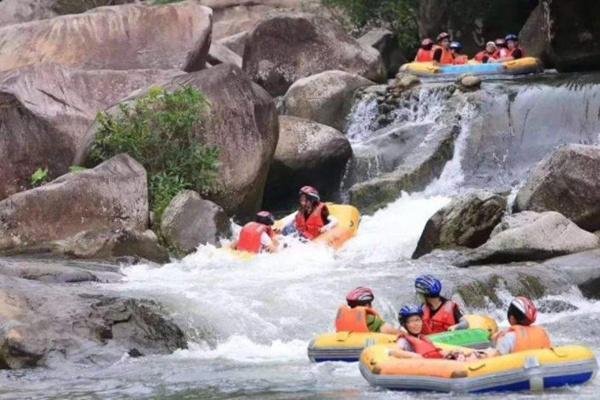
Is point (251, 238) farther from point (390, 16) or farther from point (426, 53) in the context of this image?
point (390, 16)

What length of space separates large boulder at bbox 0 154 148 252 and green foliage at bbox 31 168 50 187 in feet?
3.71

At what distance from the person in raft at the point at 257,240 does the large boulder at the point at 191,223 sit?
716mm

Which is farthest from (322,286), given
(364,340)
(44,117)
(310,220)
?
(44,117)

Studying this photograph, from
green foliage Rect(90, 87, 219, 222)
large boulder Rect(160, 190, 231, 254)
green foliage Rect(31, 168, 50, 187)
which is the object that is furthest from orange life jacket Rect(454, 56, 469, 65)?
green foliage Rect(31, 168, 50, 187)

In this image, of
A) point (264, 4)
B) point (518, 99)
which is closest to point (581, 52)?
point (518, 99)

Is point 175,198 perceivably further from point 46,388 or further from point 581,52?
point 581,52

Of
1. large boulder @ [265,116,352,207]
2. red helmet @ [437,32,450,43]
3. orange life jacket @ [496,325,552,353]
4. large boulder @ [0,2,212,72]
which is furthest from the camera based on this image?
red helmet @ [437,32,450,43]

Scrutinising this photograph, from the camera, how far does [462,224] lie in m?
15.8

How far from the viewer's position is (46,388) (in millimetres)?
10273

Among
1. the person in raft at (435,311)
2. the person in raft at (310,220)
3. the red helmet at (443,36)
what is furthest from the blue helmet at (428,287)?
the red helmet at (443,36)

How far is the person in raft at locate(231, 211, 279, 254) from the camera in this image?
15930 millimetres

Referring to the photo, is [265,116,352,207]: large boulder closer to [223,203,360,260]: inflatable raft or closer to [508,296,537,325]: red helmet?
[223,203,360,260]: inflatable raft

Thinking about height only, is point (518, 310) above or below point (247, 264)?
above

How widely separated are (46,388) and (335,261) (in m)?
→ 6.10
